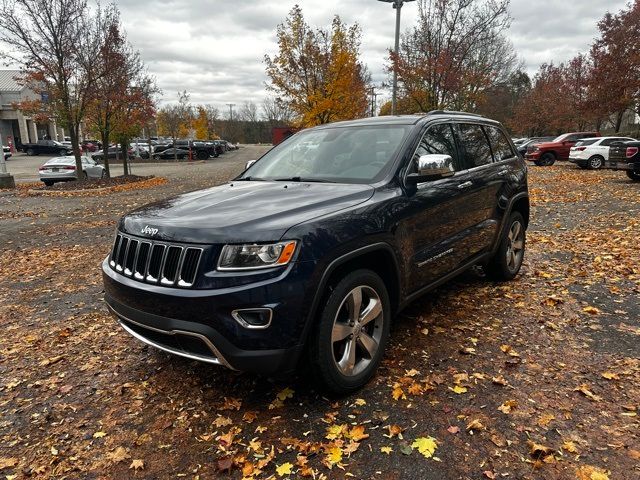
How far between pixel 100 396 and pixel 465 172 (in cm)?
352

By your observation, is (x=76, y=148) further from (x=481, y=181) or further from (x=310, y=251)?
(x=310, y=251)

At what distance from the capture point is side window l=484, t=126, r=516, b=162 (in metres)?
5.05

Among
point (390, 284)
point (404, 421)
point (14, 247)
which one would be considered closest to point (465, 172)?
point (390, 284)

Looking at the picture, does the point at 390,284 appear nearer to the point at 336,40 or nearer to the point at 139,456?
the point at 139,456

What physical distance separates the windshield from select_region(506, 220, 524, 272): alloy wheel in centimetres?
222

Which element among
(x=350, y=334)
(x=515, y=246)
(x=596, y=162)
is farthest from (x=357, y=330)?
(x=596, y=162)

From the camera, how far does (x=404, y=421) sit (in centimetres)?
287

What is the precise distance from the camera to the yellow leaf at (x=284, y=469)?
2485 mm

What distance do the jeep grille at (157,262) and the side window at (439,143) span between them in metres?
1.89

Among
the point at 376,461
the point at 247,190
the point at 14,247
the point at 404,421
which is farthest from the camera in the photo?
the point at 14,247

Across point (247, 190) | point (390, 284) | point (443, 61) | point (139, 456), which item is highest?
point (443, 61)

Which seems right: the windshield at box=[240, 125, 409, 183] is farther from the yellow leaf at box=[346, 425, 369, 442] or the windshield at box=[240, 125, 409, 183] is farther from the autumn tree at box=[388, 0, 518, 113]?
the autumn tree at box=[388, 0, 518, 113]

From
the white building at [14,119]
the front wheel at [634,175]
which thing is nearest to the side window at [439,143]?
the front wheel at [634,175]

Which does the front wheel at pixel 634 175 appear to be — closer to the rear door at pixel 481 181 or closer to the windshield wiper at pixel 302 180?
the rear door at pixel 481 181
